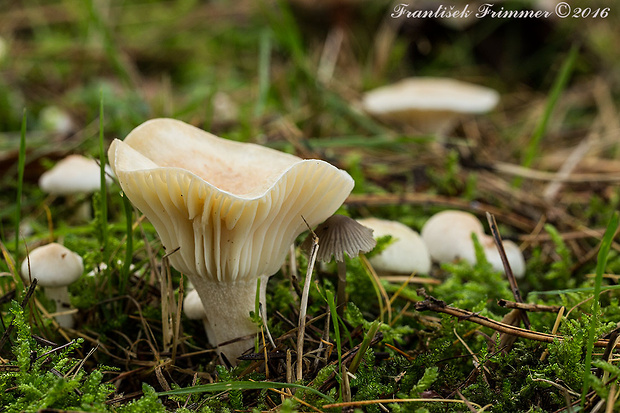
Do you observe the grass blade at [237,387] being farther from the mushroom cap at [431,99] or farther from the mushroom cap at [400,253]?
the mushroom cap at [431,99]

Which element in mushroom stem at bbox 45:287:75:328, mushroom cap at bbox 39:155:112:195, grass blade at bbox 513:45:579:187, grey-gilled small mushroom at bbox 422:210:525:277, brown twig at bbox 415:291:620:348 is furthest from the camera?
grass blade at bbox 513:45:579:187

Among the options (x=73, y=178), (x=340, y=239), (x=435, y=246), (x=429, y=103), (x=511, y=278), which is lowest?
(x=511, y=278)

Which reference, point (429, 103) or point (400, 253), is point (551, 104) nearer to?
point (429, 103)

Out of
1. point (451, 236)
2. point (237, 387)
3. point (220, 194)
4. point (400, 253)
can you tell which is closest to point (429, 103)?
point (451, 236)

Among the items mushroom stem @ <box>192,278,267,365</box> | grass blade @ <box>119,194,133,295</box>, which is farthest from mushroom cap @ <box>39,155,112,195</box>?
mushroom stem @ <box>192,278,267,365</box>

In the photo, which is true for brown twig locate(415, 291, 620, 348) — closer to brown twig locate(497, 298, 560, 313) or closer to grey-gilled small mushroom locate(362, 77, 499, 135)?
brown twig locate(497, 298, 560, 313)

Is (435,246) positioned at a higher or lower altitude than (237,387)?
higher

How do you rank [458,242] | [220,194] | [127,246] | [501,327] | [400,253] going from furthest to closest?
[458,242], [400,253], [127,246], [501,327], [220,194]

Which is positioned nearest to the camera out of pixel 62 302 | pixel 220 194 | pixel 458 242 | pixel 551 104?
pixel 220 194
